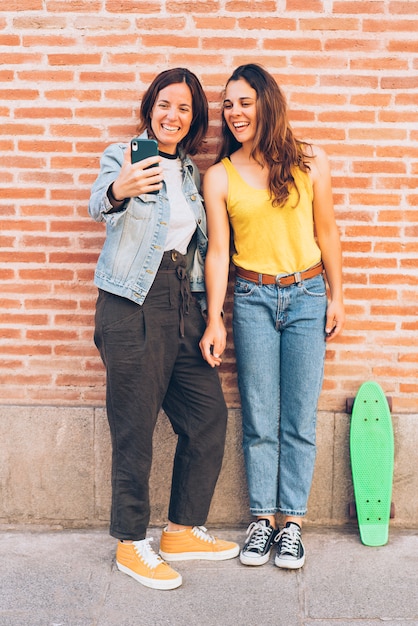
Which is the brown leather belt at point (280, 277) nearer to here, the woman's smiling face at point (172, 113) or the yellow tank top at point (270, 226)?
the yellow tank top at point (270, 226)

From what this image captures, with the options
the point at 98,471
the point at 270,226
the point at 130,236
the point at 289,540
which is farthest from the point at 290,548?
the point at 130,236

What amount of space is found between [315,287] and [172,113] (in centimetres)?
107

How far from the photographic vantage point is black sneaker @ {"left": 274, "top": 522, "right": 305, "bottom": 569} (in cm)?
349

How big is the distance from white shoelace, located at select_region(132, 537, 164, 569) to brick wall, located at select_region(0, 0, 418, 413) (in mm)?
938

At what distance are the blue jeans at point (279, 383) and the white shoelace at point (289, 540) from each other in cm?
10

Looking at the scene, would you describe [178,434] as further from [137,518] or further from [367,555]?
[367,555]

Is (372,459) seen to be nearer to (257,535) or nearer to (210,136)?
(257,535)

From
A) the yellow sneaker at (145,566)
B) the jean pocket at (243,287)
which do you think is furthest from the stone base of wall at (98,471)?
the jean pocket at (243,287)

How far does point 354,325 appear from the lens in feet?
12.8

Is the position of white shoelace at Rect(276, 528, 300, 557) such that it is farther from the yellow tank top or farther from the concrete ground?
the yellow tank top

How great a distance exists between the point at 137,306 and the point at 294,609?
149 centimetres

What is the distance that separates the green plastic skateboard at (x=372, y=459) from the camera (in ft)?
12.4

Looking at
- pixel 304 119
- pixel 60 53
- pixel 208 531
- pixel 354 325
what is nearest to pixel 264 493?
pixel 208 531

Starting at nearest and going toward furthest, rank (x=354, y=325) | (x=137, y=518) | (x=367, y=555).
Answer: (x=137, y=518) < (x=367, y=555) < (x=354, y=325)
